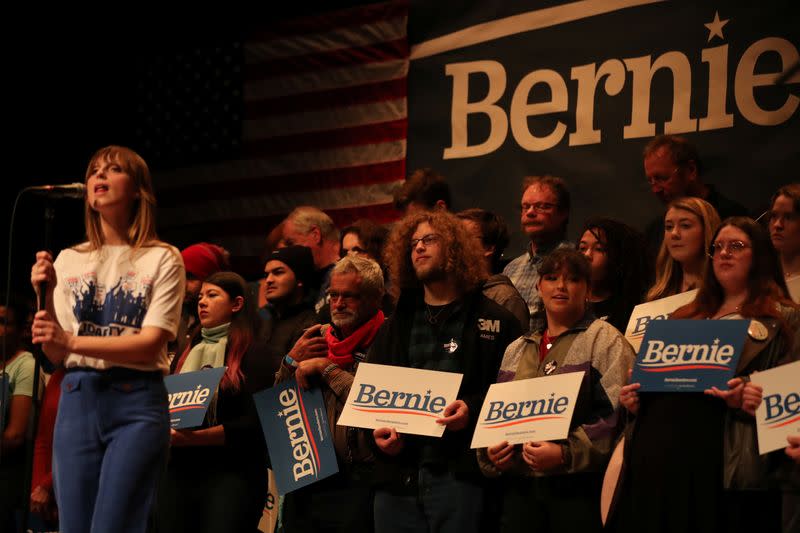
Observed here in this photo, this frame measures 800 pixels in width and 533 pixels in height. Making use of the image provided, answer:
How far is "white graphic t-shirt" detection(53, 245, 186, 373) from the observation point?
10.6 feet

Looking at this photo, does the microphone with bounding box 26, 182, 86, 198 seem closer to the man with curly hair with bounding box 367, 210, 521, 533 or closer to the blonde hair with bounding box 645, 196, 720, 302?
the man with curly hair with bounding box 367, 210, 521, 533

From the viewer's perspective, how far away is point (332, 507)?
450 centimetres

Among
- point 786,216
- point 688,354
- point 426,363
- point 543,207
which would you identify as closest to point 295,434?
point 426,363

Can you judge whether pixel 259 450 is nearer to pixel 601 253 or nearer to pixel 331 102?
pixel 601 253

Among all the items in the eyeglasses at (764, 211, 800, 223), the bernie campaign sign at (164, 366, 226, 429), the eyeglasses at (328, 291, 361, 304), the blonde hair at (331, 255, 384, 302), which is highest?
the eyeglasses at (764, 211, 800, 223)

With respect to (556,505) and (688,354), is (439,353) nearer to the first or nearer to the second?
(556,505)

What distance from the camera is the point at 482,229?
5.24 metres

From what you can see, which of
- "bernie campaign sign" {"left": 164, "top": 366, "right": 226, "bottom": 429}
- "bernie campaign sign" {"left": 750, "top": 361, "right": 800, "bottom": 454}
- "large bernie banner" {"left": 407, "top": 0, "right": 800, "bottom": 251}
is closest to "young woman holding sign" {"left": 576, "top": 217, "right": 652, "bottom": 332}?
"large bernie banner" {"left": 407, "top": 0, "right": 800, "bottom": 251}

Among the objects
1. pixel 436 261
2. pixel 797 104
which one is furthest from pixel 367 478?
pixel 797 104

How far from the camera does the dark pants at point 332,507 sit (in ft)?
14.5

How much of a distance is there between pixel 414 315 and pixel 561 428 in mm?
949

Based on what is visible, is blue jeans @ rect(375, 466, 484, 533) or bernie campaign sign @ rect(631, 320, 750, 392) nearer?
bernie campaign sign @ rect(631, 320, 750, 392)

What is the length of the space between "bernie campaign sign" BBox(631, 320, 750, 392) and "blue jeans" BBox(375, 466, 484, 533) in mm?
787

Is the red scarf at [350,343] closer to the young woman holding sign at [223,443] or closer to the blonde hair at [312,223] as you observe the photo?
the young woman holding sign at [223,443]
